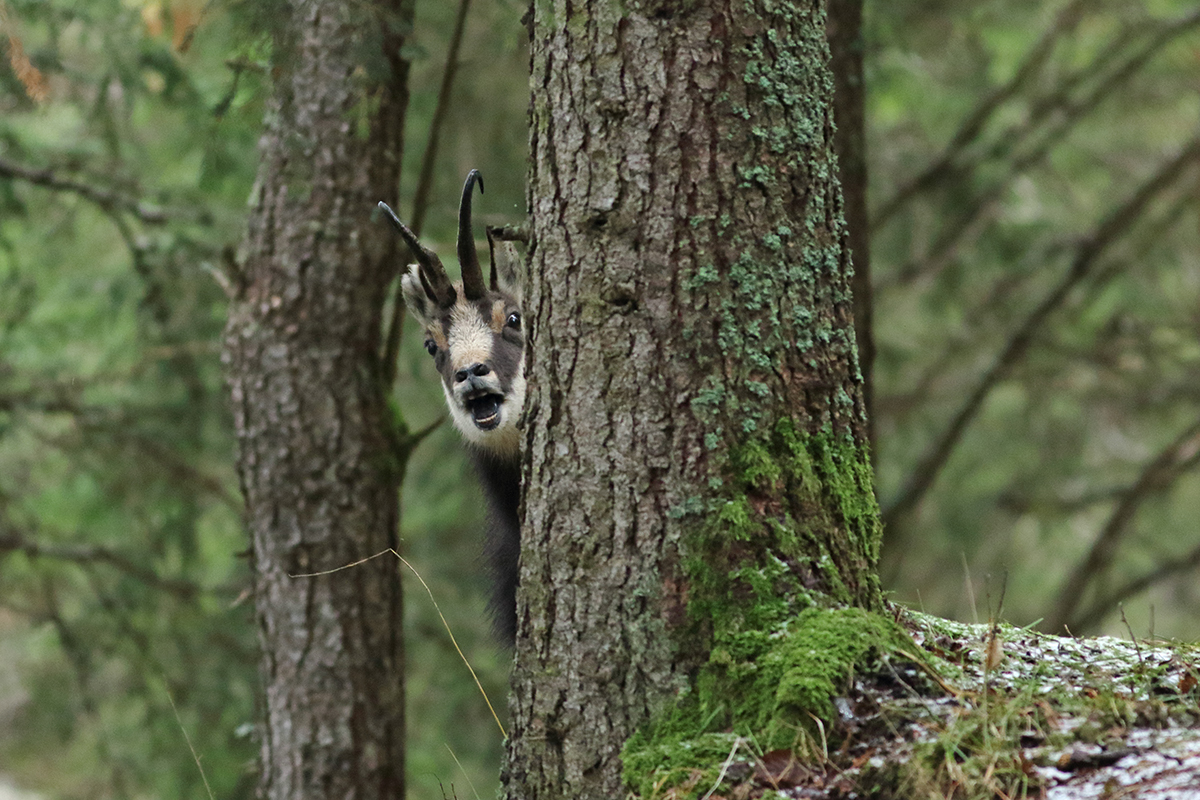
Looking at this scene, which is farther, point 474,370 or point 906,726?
point 474,370

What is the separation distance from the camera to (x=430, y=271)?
4719 millimetres

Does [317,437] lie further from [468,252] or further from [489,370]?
[468,252]

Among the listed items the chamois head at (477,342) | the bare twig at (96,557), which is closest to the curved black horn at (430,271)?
the chamois head at (477,342)

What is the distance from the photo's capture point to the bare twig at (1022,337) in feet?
27.1

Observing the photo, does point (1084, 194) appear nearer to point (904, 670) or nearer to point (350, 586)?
point (350, 586)

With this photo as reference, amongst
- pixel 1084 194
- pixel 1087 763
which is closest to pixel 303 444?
pixel 1087 763

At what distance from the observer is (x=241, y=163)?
7629 millimetres

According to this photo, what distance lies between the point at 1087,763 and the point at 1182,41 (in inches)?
284

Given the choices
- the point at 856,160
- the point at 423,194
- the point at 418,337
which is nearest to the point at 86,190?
the point at 423,194

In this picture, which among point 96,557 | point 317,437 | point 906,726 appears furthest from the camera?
point 96,557

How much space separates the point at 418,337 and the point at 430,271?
2.84m

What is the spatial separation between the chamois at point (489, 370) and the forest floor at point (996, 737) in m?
2.33

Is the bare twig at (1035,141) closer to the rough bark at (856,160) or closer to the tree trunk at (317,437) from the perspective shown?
the rough bark at (856,160)

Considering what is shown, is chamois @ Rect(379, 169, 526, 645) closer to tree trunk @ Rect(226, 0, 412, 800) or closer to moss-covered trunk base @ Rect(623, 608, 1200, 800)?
tree trunk @ Rect(226, 0, 412, 800)
